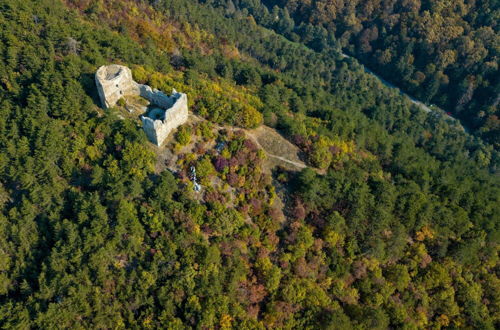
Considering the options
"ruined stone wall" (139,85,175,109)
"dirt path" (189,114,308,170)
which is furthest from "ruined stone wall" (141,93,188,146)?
"dirt path" (189,114,308,170)

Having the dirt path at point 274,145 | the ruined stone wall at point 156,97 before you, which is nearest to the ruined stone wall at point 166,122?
the ruined stone wall at point 156,97

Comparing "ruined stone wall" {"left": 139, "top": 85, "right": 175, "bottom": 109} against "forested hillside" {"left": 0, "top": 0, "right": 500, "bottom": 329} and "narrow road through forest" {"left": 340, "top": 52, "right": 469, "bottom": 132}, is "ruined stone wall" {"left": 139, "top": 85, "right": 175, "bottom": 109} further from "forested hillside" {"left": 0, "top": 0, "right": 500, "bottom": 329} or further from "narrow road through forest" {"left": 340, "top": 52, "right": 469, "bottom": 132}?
"narrow road through forest" {"left": 340, "top": 52, "right": 469, "bottom": 132}

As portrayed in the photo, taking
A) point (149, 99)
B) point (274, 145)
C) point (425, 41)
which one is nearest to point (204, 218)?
point (274, 145)

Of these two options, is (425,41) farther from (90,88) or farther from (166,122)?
(90,88)

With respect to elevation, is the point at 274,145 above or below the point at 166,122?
below

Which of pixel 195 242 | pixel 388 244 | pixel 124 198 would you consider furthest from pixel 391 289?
pixel 124 198

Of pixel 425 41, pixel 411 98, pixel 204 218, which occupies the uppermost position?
pixel 425 41
